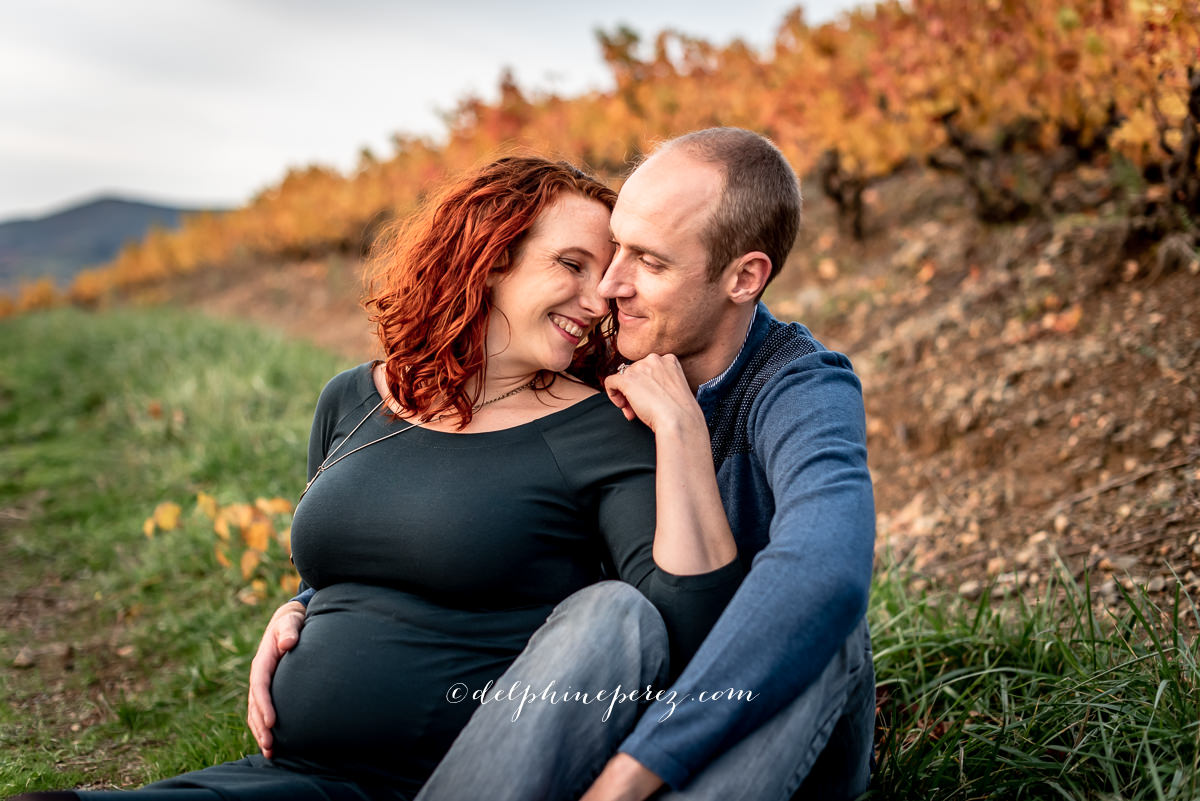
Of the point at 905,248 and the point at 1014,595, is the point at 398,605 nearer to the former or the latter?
the point at 1014,595

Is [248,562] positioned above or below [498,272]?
below

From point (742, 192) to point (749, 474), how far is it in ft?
2.22

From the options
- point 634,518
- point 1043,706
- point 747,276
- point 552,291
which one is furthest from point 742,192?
Result: point 1043,706

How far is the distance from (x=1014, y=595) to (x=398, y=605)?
2.29 m

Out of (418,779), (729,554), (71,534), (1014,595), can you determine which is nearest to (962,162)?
(1014,595)

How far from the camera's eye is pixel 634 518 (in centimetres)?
193

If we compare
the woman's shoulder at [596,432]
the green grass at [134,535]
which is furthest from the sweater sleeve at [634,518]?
the green grass at [134,535]

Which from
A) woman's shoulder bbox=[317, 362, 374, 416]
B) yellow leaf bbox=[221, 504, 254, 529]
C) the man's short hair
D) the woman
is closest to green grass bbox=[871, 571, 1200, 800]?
the woman

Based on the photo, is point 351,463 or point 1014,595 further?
point 1014,595

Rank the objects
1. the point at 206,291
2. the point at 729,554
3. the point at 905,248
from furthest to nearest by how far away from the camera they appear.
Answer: the point at 206,291 < the point at 905,248 < the point at 729,554

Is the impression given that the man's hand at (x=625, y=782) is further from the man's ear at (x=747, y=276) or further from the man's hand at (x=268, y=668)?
the man's ear at (x=747, y=276)

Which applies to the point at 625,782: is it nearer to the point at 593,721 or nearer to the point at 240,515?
the point at 593,721

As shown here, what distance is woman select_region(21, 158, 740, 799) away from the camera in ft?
6.26

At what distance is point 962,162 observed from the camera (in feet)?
17.4
